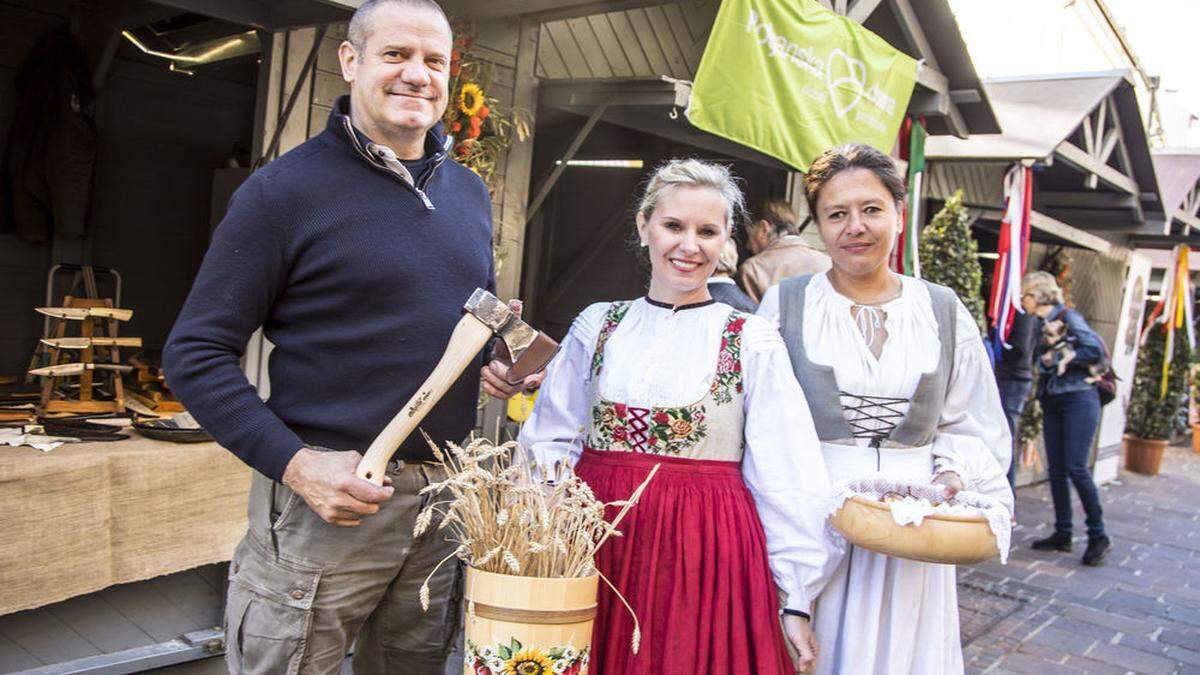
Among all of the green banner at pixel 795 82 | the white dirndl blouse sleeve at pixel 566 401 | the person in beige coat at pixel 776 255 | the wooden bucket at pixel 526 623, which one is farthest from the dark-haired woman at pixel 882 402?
the person in beige coat at pixel 776 255

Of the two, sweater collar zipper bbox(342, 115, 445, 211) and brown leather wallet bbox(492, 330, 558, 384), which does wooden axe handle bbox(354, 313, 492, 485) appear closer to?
brown leather wallet bbox(492, 330, 558, 384)

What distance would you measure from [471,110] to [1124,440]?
12168 millimetres

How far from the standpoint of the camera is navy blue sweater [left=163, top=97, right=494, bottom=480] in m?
1.76

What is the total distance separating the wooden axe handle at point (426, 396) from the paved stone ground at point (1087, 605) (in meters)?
3.70

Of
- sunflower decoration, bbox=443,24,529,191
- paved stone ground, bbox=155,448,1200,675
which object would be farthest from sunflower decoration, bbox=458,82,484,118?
paved stone ground, bbox=155,448,1200,675

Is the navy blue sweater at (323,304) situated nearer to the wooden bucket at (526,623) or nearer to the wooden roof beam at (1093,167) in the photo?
the wooden bucket at (526,623)

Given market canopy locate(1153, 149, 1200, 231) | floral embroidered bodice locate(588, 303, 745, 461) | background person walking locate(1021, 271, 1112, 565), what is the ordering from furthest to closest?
1. market canopy locate(1153, 149, 1200, 231)
2. background person walking locate(1021, 271, 1112, 565)
3. floral embroidered bodice locate(588, 303, 745, 461)

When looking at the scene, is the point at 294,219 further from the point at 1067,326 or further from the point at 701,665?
the point at 1067,326

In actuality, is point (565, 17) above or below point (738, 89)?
above

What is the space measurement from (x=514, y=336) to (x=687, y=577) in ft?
2.22

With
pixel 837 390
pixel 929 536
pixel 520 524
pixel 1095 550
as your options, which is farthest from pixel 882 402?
pixel 1095 550

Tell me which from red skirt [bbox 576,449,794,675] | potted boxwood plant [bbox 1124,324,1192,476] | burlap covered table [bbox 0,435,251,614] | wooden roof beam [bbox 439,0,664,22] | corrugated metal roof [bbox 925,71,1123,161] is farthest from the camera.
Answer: potted boxwood plant [bbox 1124,324,1192,476]

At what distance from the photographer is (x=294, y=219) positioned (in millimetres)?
1833

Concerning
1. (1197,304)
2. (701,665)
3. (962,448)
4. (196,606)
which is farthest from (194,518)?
(1197,304)
